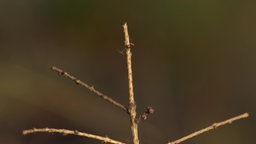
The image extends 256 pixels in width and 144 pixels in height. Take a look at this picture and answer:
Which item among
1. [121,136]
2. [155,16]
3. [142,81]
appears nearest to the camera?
[121,136]

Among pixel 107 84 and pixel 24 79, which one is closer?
pixel 24 79

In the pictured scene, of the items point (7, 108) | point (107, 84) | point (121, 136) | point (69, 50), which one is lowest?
point (121, 136)

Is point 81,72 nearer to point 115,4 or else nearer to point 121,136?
point 115,4

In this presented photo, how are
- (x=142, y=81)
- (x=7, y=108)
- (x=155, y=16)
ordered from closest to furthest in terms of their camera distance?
(x=7, y=108) < (x=142, y=81) < (x=155, y=16)

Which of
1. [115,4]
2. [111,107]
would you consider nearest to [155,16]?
[115,4]

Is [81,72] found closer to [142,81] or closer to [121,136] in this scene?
[142,81]

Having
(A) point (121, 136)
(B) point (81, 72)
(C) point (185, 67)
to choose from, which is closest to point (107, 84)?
(B) point (81, 72)

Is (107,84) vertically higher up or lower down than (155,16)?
lower down
